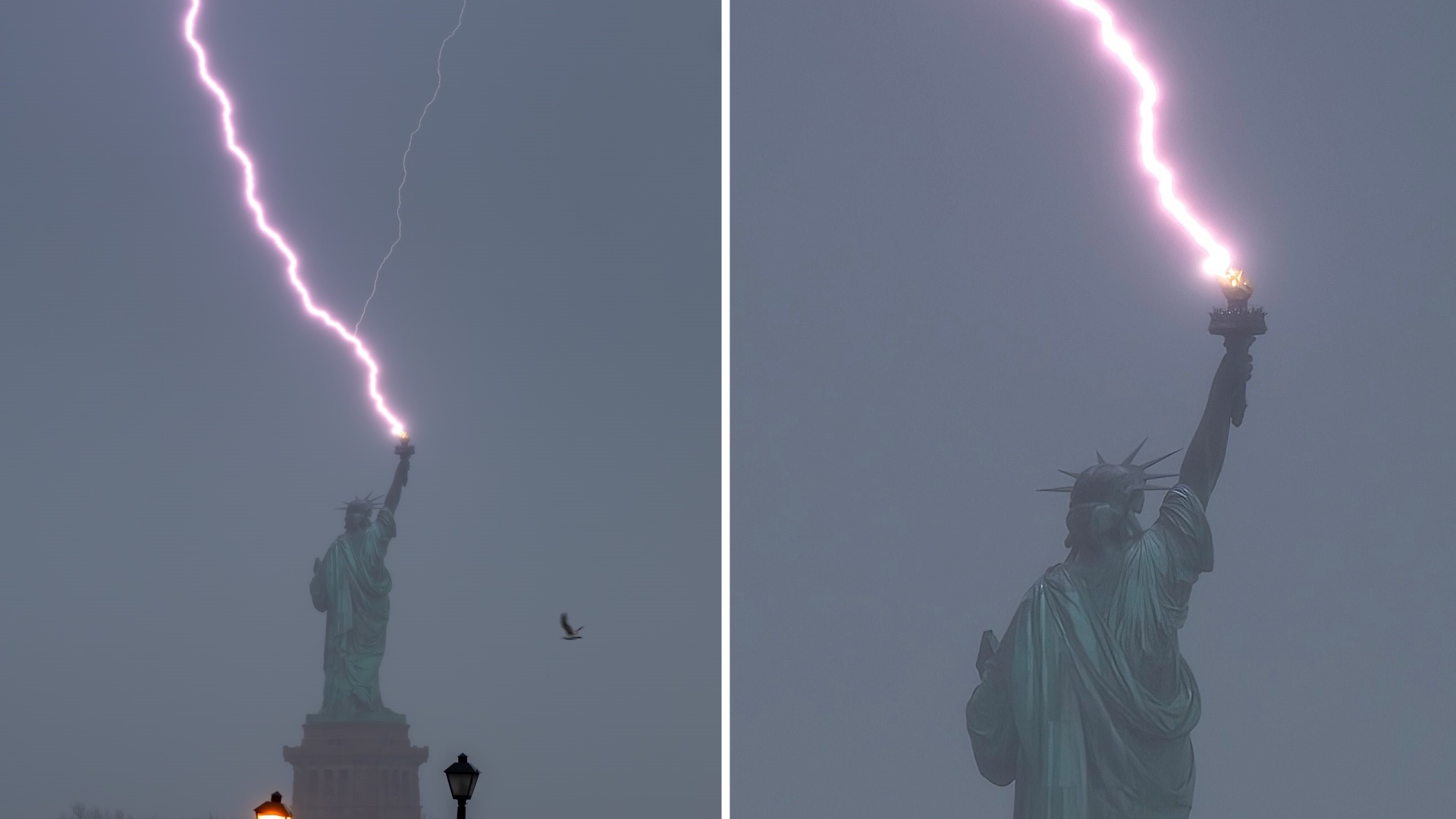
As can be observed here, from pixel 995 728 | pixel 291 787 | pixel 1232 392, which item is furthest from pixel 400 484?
pixel 1232 392

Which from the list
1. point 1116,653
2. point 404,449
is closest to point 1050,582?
point 1116,653

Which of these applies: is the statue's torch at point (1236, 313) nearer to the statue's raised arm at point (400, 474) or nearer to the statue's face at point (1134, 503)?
the statue's face at point (1134, 503)

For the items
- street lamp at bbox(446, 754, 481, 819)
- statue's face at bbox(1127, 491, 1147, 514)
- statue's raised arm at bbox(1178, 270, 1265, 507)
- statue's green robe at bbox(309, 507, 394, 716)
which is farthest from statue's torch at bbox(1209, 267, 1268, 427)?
statue's green robe at bbox(309, 507, 394, 716)

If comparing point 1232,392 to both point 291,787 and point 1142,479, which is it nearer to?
point 1142,479

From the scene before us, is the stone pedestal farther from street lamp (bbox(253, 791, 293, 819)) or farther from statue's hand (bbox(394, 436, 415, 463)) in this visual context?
street lamp (bbox(253, 791, 293, 819))

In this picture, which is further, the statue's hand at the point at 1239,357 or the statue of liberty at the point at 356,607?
the statue of liberty at the point at 356,607

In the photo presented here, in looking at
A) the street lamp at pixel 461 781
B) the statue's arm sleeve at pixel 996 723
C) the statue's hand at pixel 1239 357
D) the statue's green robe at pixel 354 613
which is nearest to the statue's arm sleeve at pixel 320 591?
the statue's green robe at pixel 354 613
